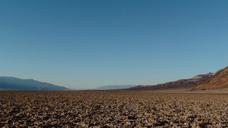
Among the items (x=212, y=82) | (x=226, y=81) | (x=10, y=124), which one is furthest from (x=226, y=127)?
(x=212, y=82)

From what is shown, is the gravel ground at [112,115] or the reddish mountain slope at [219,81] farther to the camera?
the reddish mountain slope at [219,81]

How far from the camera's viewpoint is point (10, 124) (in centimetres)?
1565

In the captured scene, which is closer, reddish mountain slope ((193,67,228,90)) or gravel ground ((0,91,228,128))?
gravel ground ((0,91,228,128))

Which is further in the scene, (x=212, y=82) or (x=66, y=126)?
(x=212, y=82)

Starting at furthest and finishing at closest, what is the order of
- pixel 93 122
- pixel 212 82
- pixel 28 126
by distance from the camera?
pixel 212 82
pixel 93 122
pixel 28 126

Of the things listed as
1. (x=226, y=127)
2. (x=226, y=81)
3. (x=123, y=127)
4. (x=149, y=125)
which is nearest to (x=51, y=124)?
(x=123, y=127)

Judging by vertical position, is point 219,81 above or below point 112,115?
above

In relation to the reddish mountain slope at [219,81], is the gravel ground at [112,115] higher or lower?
lower

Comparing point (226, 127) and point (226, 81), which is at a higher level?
point (226, 81)

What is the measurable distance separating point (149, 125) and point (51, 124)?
517cm

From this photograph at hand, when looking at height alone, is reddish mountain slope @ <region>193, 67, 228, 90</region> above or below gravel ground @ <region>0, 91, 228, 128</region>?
above

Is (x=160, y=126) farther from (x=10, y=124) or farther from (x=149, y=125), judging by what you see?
(x=10, y=124)

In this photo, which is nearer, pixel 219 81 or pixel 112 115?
pixel 112 115

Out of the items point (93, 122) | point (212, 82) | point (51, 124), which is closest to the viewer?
point (51, 124)
